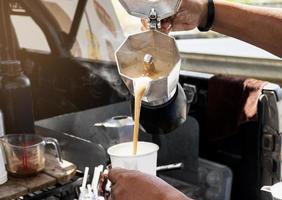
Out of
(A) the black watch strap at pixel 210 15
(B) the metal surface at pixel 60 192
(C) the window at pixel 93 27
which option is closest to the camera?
(B) the metal surface at pixel 60 192

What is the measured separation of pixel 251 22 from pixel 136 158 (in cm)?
70

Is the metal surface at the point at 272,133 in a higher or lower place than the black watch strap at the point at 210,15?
lower

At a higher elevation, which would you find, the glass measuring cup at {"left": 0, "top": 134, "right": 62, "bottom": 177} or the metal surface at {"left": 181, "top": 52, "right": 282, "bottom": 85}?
the metal surface at {"left": 181, "top": 52, "right": 282, "bottom": 85}

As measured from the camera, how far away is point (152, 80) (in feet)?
3.47

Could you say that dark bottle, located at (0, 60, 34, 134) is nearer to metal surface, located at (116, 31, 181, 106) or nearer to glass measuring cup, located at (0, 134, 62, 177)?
glass measuring cup, located at (0, 134, 62, 177)

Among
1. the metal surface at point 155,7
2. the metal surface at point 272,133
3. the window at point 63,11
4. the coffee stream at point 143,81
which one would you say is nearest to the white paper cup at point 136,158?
the coffee stream at point 143,81

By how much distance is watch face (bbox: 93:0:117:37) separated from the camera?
86.4 inches

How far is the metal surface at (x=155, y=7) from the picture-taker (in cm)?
112

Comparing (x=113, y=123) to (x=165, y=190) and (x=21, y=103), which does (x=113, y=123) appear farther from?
(x=165, y=190)

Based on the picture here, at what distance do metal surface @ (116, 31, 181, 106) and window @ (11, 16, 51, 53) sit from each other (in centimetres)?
104

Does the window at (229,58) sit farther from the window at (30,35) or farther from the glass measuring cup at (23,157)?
the glass measuring cup at (23,157)

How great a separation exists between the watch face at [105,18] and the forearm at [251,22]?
878 mm

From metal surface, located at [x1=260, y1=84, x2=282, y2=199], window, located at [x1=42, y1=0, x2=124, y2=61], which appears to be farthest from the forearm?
window, located at [x1=42, y1=0, x2=124, y2=61]

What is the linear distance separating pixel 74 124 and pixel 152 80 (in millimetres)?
778
